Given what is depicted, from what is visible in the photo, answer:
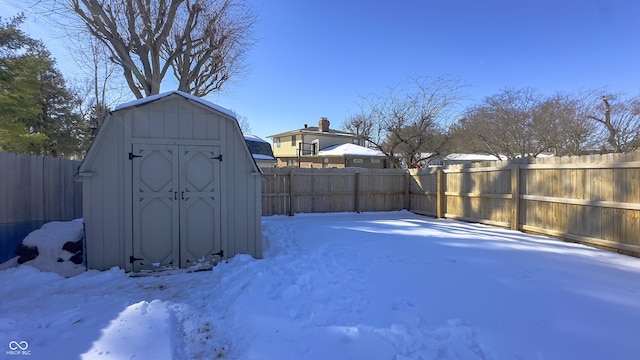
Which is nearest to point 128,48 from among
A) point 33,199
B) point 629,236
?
point 33,199

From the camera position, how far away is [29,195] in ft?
18.8

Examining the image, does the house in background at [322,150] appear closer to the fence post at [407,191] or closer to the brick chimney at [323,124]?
the brick chimney at [323,124]

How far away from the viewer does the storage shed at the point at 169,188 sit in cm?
492

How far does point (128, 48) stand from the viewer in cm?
1011

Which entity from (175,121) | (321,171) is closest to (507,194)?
(321,171)

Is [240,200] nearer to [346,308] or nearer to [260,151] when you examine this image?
[346,308]

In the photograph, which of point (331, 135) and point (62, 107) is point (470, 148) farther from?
point (62, 107)

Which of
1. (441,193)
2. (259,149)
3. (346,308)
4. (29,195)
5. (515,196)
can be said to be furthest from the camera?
(259,149)

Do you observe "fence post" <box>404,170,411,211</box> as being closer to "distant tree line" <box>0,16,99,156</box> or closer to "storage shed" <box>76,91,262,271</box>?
"storage shed" <box>76,91,262,271</box>

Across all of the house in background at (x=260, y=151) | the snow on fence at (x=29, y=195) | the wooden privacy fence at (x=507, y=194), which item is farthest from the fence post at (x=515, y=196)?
the house in background at (x=260, y=151)

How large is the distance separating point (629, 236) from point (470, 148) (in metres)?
16.3

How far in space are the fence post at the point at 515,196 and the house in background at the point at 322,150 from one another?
1926 centimetres

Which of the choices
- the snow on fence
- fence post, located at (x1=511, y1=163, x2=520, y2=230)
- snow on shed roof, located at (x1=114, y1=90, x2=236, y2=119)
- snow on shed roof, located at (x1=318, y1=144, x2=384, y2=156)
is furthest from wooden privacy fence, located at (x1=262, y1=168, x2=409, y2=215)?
snow on shed roof, located at (x1=318, y1=144, x2=384, y2=156)

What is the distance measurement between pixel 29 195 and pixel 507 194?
10.4 metres
